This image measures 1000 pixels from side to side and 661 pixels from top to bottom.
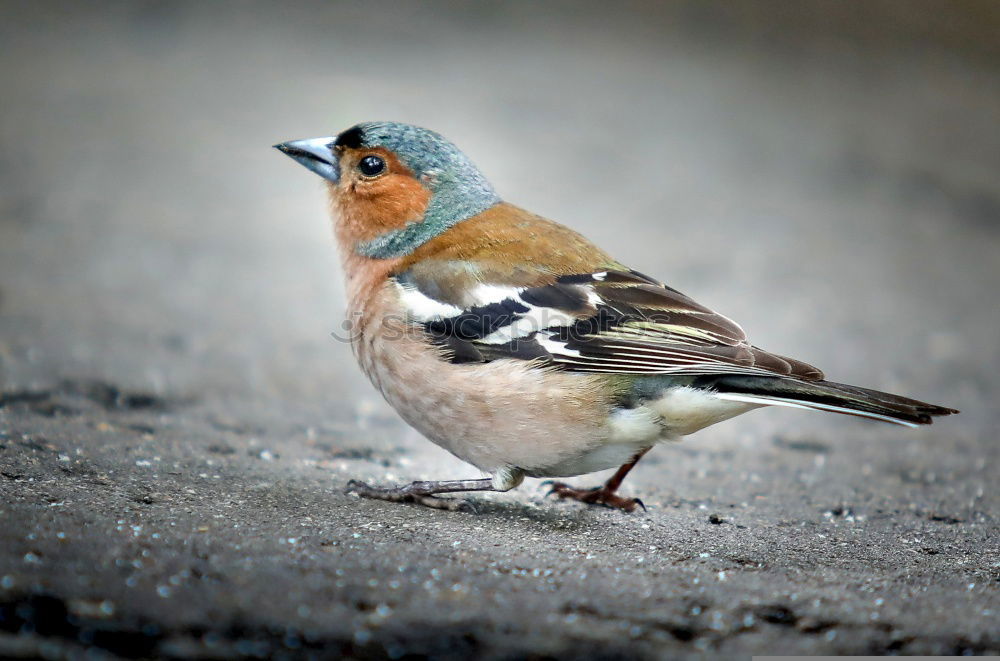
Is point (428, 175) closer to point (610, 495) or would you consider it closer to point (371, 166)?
point (371, 166)

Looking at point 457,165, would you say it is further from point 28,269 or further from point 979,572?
point 28,269

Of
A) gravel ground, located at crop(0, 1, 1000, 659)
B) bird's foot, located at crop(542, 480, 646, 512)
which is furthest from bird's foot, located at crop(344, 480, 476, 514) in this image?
bird's foot, located at crop(542, 480, 646, 512)

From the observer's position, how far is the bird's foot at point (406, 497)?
4.19 meters

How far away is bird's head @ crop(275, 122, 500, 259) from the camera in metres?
4.68

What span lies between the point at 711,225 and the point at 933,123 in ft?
12.5

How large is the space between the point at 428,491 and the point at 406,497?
0.11 meters

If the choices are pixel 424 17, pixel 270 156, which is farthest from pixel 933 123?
pixel 270 156

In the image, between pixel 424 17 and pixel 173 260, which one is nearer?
pixel 173 260

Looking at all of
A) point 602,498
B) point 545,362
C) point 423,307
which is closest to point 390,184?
point 423,307

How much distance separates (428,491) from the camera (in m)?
4.20

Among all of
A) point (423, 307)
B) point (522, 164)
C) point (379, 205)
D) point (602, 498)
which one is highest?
point (522, 164)

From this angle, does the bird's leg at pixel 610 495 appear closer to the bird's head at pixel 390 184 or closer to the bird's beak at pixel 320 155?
the bird's head at pixel 390 184

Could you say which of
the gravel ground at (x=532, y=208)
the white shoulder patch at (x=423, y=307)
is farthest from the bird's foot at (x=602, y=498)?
the white shoulder patch at (x=423, y=307)

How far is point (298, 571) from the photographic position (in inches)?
119
